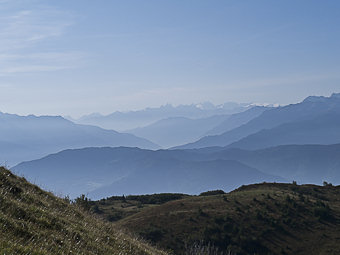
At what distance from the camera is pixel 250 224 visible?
4444cm

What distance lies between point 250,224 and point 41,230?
119ft

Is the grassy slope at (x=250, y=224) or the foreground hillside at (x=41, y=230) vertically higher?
the foreground hillside at (x=41, y=230)

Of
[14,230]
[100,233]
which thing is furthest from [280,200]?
[14,230]

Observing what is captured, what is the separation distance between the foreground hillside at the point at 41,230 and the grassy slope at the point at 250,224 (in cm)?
2329

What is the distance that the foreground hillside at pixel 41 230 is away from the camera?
10.1m

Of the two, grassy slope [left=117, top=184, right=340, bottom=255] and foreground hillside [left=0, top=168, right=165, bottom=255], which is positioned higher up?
foreground hillside [left=0, top=168, right=165, bottom=255]

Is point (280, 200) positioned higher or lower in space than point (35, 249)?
lower

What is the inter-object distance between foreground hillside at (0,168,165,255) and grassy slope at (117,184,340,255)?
23.3 metres

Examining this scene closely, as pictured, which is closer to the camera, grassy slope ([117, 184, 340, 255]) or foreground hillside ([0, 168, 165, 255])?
foreground hillside ([0, 168, 165, 255])

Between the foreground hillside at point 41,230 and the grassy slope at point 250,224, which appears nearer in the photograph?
the foreground hillside at point 41,230

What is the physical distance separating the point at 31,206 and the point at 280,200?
1714 inches

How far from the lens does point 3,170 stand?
17531mm

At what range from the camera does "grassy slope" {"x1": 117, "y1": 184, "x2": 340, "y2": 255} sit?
39875 mm

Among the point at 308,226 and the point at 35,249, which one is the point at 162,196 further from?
the point at 35,249
